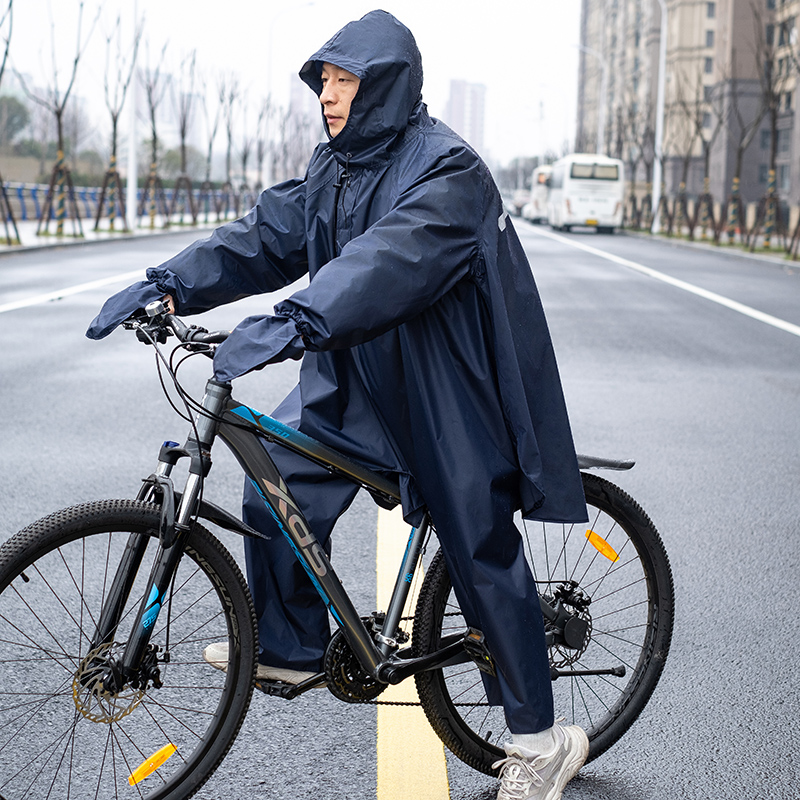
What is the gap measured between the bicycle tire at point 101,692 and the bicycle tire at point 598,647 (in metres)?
0.45

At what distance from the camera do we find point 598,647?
327 centimetres

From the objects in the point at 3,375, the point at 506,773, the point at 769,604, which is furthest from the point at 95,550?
the point at 3,375

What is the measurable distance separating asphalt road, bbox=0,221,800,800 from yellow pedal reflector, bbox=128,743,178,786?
0.69ft

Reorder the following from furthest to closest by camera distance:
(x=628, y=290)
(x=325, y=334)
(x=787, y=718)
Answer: (x=628, y=290)
(x=787, y=718)
(x=325, y=334)

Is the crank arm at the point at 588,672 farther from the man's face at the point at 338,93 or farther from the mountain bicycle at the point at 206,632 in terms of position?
the man's face at the point at 338,93

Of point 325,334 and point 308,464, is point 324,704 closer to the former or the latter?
point 308,464

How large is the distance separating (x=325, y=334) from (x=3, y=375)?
6972mm

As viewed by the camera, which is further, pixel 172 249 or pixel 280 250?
pixel 172 249

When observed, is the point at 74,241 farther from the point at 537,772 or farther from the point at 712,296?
the point at 537,772

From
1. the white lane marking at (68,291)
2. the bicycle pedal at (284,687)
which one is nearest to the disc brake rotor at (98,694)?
the bicycle pedal at (284,687)

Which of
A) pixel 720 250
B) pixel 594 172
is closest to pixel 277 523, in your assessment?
pixel 720 250

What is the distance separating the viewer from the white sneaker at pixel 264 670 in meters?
2.68

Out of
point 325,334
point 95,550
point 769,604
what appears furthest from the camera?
point 769,604

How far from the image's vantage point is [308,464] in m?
2.71
